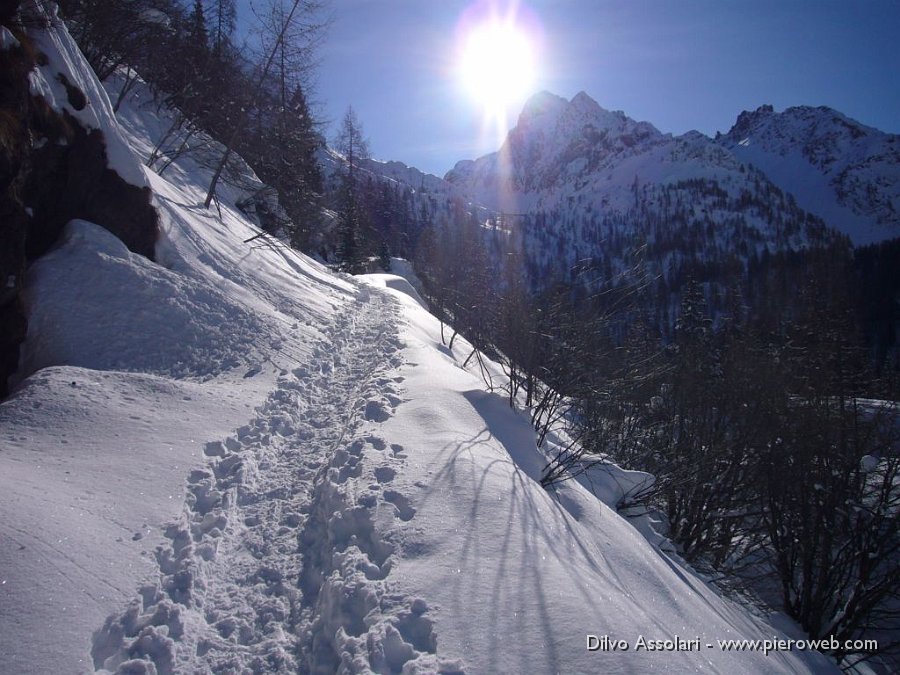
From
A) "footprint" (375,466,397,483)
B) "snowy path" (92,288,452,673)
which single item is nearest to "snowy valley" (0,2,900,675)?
"snowy path" (92,288,452,673)

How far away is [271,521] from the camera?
388 cm

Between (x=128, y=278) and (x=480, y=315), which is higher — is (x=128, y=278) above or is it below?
below

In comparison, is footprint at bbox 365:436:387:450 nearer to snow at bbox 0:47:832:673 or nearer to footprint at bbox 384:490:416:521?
snow at bbox 0:47:832:673

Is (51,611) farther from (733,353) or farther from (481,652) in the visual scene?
(733,353)

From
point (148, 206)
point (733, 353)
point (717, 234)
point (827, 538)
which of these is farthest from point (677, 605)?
point (717, 234)

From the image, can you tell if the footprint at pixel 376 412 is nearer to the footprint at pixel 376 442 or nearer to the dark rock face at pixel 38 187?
the footprint at pixel 376 442

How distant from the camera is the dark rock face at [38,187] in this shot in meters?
5.05

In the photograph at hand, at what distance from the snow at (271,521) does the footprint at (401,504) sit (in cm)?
2

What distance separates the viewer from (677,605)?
3.80m

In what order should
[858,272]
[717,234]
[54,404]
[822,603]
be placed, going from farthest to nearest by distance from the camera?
[717,234] → [858,272] → [822,603] → [54,404]

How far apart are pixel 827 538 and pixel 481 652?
27.8 feet

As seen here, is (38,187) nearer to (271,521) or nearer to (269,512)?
(269,512)

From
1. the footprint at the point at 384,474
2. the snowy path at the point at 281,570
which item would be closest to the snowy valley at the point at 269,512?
the snowy path at the point at 281,570

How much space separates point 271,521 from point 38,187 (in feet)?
18.8
